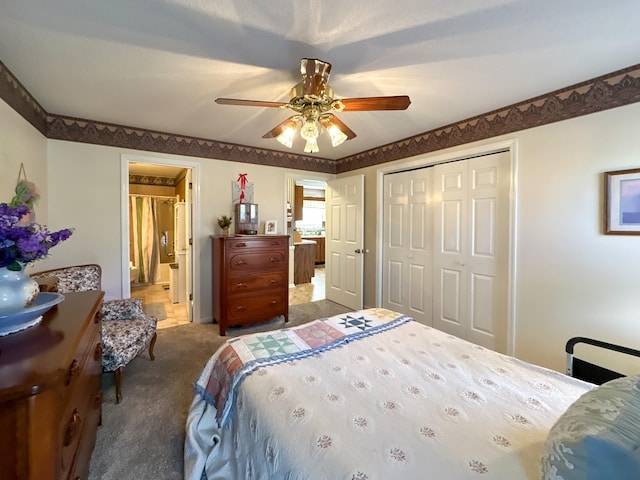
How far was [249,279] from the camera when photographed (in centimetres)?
338

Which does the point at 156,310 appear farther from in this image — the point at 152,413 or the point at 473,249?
the point at 473,249

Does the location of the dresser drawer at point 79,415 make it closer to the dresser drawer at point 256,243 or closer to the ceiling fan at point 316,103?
the ceiling fan at point 316,103

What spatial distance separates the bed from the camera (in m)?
0.82

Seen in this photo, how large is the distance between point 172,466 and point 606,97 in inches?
145

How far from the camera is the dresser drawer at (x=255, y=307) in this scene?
329 centimetres

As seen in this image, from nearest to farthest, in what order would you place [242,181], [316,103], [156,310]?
1. [316,103]
2. [242,181]
3. [156,310]

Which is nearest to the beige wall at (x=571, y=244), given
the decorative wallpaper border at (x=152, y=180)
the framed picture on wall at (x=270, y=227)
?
the framed picture on wall at (x=270, y=227)

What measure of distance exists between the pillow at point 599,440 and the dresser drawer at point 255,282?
9.85 feet

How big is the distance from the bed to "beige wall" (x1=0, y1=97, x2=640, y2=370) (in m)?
1.20

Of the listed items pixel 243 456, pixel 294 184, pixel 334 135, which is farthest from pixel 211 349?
pixel 294 184

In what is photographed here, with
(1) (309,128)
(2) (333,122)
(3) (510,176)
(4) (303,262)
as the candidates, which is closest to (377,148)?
(3) (510,176)

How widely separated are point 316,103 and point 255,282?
2.29 meters

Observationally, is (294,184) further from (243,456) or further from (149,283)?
(243,456)

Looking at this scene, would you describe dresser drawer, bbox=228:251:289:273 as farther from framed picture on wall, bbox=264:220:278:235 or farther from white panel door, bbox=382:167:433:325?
white panel door, bbox=382:167:433:325
